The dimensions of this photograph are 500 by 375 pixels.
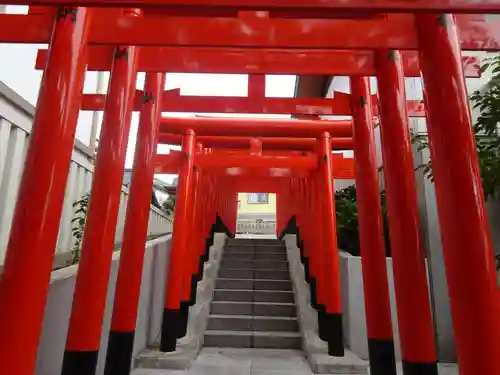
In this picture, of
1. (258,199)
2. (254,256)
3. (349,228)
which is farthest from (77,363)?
(258,199)

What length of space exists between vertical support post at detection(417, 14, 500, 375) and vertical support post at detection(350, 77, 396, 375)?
125cm

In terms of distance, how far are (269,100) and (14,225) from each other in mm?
2525

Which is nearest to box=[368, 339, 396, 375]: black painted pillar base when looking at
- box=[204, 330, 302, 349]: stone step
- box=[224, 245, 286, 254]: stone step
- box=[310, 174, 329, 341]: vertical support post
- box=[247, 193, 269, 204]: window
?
box=[310, 174, 329, 341]: vertical support post

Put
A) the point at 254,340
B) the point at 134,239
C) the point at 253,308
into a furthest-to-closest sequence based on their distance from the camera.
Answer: the point at 253,308, the point at 254,340, the point at 134,239

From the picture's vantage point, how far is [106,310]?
11.0ft

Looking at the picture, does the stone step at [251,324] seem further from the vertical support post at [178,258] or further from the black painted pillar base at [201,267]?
the black painted pillar base at [201,267]

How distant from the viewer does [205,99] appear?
12.0 feet

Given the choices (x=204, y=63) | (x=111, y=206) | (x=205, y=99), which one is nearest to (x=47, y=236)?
(x=111, y=206)

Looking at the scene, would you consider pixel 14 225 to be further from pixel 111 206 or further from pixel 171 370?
pixel 171 370

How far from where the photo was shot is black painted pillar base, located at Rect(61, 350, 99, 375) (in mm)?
2199

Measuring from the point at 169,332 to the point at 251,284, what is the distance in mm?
2262

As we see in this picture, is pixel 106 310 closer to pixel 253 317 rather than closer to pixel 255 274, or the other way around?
pixel 253 317

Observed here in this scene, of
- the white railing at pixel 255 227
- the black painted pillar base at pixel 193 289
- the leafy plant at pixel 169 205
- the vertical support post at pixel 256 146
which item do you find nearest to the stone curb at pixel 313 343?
the black painted pillar base at pixel 193 289

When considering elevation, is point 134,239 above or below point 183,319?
above
